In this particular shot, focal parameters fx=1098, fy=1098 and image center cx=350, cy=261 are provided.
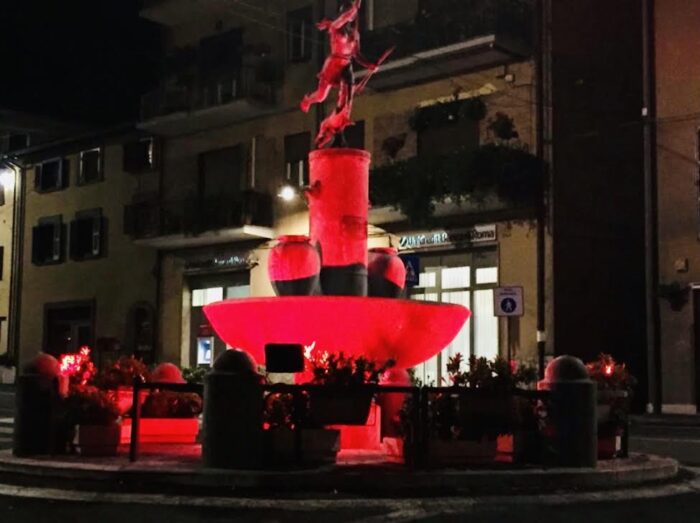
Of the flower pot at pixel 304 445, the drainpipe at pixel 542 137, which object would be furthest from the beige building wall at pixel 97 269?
the flower pot at pixel 304 445

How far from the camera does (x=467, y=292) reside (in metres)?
27.3

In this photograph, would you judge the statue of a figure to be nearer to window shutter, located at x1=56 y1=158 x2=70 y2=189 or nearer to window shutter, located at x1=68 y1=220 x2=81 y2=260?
window shutter, located at x1=68 y1=220 x2=81 y2=260

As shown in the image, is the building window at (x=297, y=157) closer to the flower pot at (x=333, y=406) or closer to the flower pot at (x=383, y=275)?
the flower pot at (x=383, y=275)

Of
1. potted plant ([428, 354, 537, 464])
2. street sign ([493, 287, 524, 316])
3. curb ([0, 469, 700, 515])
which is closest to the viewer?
curb ([0, 469, 700, 515])

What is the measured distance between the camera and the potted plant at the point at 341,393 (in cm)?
1118

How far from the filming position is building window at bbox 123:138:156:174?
117 ft

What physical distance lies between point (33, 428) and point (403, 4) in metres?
19.0

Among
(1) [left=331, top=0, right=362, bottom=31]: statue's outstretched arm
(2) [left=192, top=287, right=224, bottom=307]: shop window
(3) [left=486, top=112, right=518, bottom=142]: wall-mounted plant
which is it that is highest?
(3) [left=486, top=112, right=518, bottom=142]: wall-mounted plant

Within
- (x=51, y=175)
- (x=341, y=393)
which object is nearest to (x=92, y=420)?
(x=341, y=393)

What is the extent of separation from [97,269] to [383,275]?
2433 centimetres

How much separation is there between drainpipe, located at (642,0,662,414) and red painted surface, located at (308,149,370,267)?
528 inches

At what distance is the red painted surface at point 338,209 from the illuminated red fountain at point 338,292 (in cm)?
1

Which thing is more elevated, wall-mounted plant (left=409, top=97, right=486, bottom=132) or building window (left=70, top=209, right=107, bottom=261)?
wall-mounted plant (left=409, top=97, right=486, bottom=132)

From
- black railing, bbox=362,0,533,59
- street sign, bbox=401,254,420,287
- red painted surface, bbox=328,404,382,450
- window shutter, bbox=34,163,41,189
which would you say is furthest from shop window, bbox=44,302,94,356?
red painted surface, bbox=328,404,382,450
